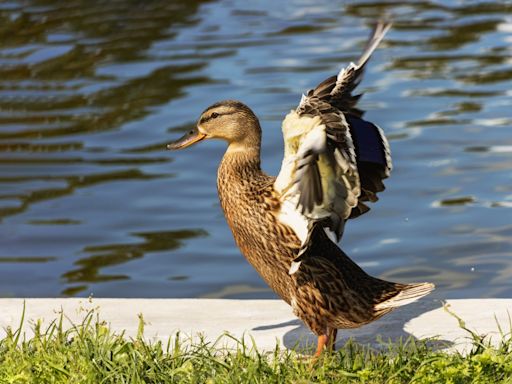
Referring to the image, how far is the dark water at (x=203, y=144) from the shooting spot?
8.48 metres

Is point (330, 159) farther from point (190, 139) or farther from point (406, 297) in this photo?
point (190, 139)

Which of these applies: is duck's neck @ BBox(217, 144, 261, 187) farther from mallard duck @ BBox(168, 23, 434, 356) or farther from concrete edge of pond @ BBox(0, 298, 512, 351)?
concrete edge of pond @ BBox(0, 298, 512, 351)

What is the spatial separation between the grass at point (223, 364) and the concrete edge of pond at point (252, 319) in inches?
13.6

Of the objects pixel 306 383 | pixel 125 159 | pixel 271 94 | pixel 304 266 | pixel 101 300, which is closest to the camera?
pixel 306 383

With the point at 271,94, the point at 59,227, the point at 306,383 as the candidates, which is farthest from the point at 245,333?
the point at 271,94

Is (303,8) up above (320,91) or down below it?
below

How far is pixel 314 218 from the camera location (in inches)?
199

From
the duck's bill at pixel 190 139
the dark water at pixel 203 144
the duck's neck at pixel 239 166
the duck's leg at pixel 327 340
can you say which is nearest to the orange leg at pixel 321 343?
the duck's leg at pixel 327 340

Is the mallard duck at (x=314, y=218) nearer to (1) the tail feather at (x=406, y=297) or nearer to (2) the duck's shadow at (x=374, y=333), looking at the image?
(1) the tail feather at (x=406, y=297)

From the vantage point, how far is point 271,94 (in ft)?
39.5

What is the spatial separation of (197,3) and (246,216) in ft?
36.5

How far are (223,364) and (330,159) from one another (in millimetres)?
902

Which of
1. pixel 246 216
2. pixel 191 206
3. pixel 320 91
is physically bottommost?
pixel 191 206

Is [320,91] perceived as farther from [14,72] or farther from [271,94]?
[14,72]
